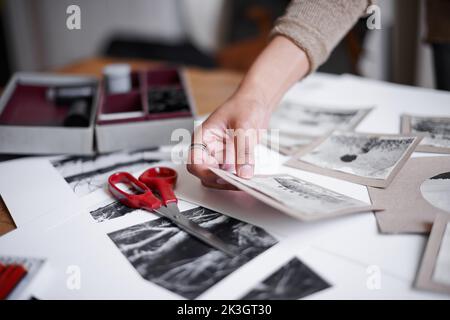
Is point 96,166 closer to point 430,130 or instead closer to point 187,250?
point 187,250

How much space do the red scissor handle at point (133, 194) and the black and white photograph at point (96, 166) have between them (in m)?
0.03

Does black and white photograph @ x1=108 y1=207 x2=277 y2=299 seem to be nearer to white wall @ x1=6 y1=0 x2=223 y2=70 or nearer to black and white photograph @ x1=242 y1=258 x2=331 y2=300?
black and white photograph @ x1=242 y1=258 x2=331 y2=300

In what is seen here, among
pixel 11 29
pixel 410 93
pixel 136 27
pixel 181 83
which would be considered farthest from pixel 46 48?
pixel 410 93

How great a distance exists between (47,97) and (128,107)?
22 centimetres

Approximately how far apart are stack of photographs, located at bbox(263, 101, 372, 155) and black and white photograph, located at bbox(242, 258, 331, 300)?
12.8 inches

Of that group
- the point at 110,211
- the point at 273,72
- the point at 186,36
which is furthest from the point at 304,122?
the point at 186,36

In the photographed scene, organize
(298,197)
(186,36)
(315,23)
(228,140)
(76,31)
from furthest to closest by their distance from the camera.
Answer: (76,31)
(186,36)
(315,23)
(228,140)
(298,197)

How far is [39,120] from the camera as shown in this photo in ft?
2.88

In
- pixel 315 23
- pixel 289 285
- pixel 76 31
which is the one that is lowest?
pixel 289 285

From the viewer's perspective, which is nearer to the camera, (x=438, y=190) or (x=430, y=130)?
(x=438, y=190)

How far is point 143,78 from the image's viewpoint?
0.98 meters

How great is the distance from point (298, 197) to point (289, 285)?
0.47 feet

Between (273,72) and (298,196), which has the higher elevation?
(273,72)
